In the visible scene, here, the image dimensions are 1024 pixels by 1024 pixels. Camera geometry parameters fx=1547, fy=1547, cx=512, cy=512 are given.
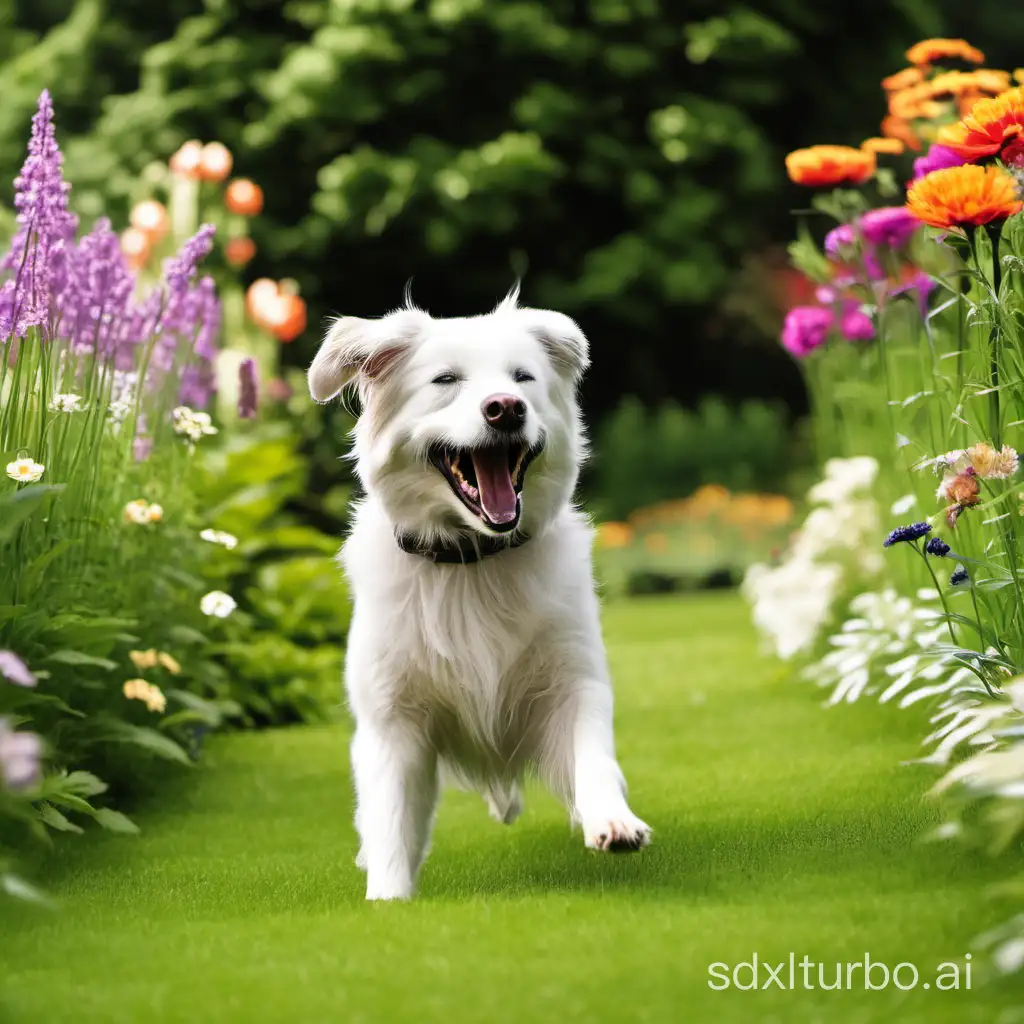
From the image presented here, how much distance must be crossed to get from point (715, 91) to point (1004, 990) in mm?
13779

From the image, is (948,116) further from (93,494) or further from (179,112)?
(179,112)

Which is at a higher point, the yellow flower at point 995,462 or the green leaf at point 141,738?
the yellow flower at point 995,462

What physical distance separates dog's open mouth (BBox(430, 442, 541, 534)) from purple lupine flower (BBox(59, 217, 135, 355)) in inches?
57.2

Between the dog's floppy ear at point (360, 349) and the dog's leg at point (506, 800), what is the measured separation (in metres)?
1.19

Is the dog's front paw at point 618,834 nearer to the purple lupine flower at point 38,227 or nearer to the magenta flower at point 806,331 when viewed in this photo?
the purple lupine flower at point 38,227

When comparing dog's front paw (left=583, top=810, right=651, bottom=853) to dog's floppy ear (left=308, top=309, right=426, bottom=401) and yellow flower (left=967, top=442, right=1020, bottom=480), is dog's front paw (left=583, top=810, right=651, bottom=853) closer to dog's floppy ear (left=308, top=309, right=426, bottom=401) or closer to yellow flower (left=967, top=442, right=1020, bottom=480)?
yellow flower (left=967, top=442, right=1020, bottom=480)

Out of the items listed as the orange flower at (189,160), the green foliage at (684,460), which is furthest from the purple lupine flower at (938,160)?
the green foliage at (684,460)

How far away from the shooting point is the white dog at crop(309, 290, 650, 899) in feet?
12.6

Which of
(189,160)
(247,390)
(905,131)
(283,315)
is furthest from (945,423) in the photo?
(189,160)

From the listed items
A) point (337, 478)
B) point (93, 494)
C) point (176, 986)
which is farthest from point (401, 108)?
point (176, 986)

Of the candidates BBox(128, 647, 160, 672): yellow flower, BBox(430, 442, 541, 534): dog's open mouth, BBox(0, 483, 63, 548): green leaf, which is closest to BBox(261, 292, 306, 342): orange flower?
BBox(128, 647, 160, 672): yellow flower

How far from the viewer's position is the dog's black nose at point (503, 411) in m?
3.68

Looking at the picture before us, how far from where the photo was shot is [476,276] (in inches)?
640

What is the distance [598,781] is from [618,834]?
0.83 ft
